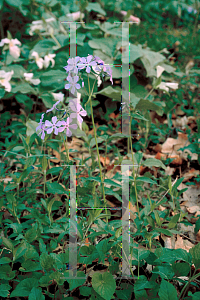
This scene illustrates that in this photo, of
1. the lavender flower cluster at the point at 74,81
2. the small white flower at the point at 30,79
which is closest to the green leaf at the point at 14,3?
the small white flower at the point at 30,79

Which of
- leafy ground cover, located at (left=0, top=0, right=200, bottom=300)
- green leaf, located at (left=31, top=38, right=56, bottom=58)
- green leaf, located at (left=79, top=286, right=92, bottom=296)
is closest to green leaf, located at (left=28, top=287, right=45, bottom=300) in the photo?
leafy ground cover, located at (left=0, top=0, right=200, bottom=300)

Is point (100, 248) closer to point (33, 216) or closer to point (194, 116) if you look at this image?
point (33, 216)

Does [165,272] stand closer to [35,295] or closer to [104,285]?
[104,285]

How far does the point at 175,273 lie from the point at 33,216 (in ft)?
2.06

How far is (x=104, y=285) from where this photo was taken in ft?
3.05

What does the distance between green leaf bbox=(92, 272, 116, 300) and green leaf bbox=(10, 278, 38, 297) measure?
0.22 metres

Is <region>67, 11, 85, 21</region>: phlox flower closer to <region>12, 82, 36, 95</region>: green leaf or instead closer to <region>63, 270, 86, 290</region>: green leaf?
<region>12, 82, 36, 95</region>: green leaf

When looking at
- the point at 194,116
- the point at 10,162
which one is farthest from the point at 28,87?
the point at 194,116

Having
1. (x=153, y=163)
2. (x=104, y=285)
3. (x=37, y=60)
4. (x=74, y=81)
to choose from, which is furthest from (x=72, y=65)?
(x=37, y=60)

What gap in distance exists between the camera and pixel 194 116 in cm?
228

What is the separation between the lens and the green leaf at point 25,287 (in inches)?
37.4

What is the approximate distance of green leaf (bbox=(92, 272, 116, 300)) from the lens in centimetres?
90

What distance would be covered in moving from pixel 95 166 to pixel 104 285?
0.70 metres

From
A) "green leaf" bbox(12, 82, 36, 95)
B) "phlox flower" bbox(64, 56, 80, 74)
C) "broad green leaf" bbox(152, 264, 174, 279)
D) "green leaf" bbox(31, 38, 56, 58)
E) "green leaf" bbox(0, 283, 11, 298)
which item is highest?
"green leaf" bbox(31, 38, 56, 58)
